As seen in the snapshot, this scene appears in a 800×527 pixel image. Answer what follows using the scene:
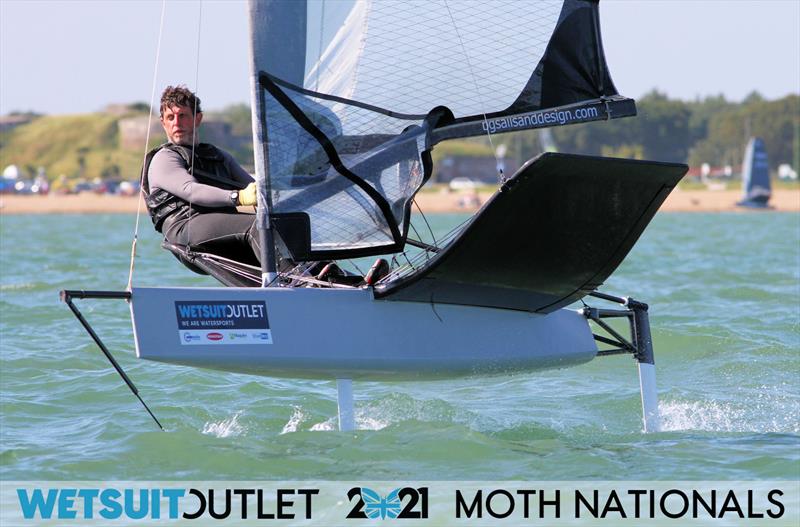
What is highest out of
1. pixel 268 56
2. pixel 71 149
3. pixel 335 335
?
pixel 71 149

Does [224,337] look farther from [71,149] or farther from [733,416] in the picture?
[71,149]

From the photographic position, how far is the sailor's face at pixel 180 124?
5.37 metres

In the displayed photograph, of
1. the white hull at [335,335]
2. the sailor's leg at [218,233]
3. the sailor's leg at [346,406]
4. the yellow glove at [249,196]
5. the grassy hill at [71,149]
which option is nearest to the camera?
the white hull at [335,335]

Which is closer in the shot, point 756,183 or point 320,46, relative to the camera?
point 320,46

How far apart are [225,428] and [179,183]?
Answer: 3.99 ft

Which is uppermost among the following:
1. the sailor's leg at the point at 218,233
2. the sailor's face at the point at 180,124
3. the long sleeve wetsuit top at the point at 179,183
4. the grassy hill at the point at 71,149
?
the grassy hill at the point at 71,149

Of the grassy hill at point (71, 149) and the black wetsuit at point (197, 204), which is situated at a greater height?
the grassy hill at point (71, 149)

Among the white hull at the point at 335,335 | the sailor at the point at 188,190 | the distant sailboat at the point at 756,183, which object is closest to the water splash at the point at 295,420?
the white hull at the point at 335,335

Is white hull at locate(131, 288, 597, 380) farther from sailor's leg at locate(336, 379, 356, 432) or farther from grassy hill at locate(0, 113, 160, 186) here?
grassy hill at locate(0, 113, 160, 186)

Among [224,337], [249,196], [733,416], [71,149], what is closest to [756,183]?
[733,416]

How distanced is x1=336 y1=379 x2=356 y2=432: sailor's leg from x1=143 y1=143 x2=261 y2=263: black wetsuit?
2.17 feet

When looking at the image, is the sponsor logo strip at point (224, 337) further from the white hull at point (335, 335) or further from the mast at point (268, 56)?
the mast at point (268, 56)

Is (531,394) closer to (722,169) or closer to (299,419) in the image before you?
(299,419)

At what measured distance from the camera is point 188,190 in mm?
5176
